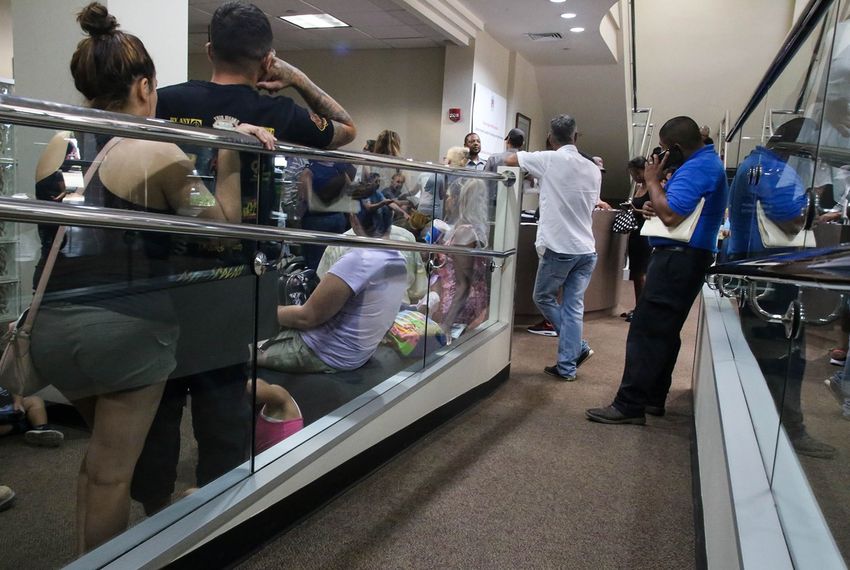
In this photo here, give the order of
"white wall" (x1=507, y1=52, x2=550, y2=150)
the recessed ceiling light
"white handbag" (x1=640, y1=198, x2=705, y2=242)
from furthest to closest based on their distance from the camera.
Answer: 1. "white wall" (x1=507, y1=52, x2=550, y2=150)
2. the recessed ceiling light
3. "white handbag" (x1=640, y1=198, x2=705, y2=242)

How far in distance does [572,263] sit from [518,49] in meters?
6.47

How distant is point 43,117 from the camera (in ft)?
3.54

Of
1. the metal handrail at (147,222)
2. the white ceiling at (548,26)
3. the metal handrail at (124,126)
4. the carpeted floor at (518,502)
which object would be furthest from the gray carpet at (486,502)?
the white ceiling at (548,26)

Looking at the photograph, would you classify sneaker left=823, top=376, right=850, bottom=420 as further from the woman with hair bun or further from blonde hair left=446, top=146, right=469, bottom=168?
blonde hair left=446, top=146, right=469, bottom=168

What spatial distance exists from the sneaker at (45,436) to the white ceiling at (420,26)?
6.31 meters

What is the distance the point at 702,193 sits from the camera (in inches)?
110

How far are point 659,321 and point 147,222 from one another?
7.77ft

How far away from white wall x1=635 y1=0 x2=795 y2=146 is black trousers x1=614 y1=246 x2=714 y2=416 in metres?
8.57

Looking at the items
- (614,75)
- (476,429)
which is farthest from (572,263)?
(614,75)

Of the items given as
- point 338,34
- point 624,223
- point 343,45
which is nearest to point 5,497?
point 624,223

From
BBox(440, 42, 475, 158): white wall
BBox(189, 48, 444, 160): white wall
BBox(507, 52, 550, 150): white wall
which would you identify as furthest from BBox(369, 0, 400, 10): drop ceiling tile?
BBox(507, 52, 550, 150): white wall

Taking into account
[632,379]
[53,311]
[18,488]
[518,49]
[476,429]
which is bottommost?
[476,429]

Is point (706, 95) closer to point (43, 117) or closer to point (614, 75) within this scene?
point (614, 75)

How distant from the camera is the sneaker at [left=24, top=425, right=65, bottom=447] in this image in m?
1.21
